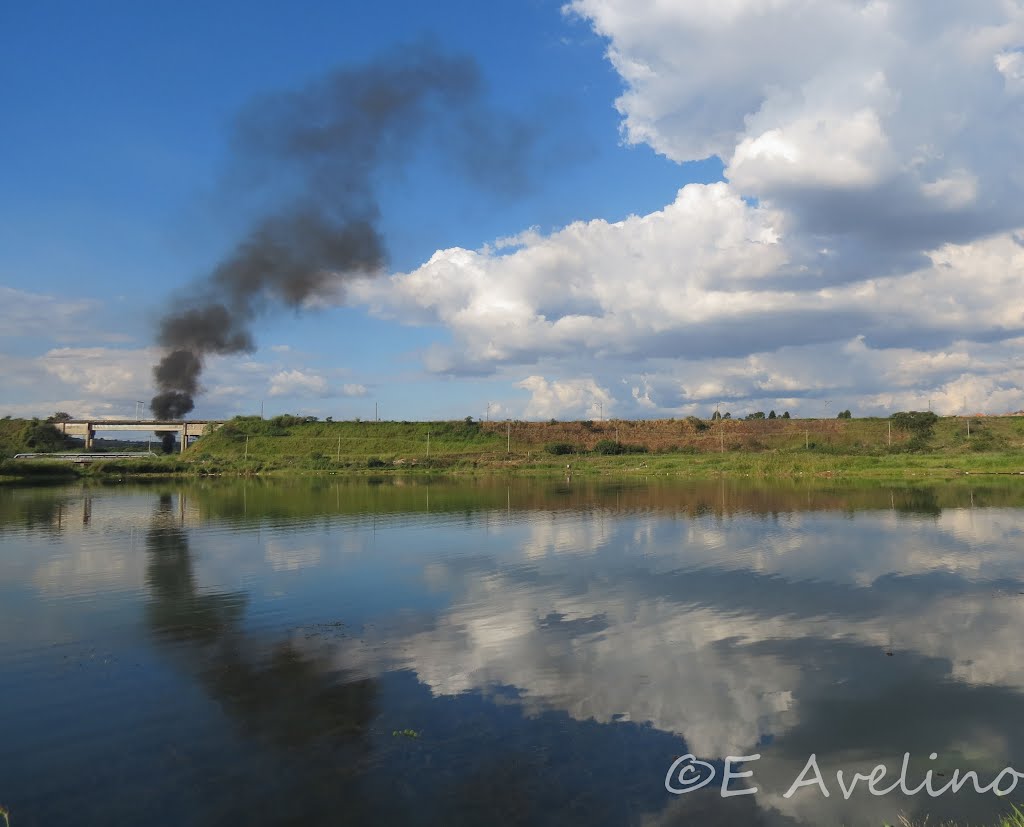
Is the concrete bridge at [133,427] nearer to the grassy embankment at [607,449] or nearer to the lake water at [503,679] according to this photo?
the grassy embankment at [607,449]

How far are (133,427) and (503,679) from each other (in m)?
122

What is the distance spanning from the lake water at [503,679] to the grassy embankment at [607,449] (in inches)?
1821

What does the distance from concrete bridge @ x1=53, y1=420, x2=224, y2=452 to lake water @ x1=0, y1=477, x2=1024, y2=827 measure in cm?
9317

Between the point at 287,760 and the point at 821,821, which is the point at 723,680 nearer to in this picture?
the point at 821,821

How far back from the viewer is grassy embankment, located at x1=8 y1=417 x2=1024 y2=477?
2689 inches

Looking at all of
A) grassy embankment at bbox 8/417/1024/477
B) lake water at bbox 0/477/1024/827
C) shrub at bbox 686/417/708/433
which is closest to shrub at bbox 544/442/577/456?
grassy embankment at bbox 8/417/1024/477

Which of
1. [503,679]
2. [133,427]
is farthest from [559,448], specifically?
[503,679]

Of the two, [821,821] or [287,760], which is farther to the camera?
[287,760]

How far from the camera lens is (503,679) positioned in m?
11.4

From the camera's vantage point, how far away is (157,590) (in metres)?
18.5

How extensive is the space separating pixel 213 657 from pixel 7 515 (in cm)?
3081

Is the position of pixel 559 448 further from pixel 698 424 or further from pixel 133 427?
pixel 133 427

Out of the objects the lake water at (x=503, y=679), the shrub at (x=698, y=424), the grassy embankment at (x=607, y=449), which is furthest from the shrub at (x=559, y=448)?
the lake water at (x=503, y=679)

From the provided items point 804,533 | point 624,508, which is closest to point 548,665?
point 804,533
